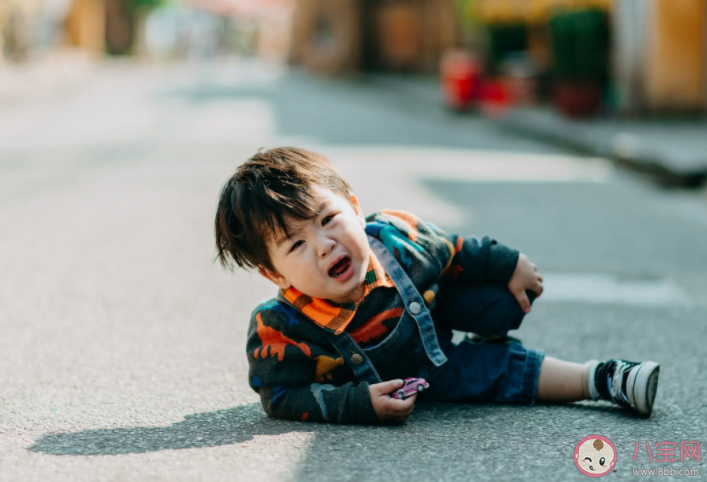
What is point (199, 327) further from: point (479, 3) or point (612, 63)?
point (479, 3)

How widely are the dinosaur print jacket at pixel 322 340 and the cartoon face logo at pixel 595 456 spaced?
527mm

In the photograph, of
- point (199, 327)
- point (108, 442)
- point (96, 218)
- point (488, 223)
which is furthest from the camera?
point (96, 218)

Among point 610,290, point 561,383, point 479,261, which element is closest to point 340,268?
point 479,261

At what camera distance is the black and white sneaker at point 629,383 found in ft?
8.42

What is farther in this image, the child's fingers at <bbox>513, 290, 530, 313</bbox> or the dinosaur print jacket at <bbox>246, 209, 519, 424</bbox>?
the child's fingers at <bbox>513, 290, 530, 313</bbox>

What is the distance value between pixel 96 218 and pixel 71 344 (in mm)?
3158

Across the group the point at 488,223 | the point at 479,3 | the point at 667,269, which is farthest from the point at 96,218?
the point at 479,3

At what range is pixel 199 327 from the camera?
376 cm

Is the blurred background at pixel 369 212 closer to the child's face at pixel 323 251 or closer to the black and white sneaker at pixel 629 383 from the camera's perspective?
the black and white sneaker at pixel 629 383

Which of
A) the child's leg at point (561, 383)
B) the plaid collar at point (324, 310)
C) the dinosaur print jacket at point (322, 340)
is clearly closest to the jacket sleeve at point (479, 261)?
the dinosaur print jacket at point (322, 340)

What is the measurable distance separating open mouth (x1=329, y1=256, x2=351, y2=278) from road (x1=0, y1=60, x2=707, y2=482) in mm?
405

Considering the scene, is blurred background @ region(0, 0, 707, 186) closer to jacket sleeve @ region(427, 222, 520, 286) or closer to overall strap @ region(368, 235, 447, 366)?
jacket sleeve @ region(427, 222, 520, 286)

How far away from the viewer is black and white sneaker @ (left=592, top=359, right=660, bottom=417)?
2566 millimetres

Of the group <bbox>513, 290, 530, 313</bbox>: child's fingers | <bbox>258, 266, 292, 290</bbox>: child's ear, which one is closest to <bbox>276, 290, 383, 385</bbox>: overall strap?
<bbox>258, 266, 292, 290</bbox>: child's ear
